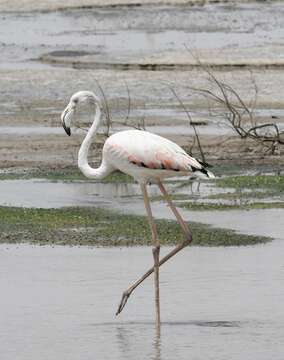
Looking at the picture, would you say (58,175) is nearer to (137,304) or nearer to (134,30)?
(137,304)

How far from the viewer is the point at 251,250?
12.9 meters

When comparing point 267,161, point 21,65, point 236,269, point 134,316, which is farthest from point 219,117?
point 134,316

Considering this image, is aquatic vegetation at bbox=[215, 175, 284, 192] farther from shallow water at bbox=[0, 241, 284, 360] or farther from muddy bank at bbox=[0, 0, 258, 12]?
muddy bank at bbox=[0, 0, 258, 12]

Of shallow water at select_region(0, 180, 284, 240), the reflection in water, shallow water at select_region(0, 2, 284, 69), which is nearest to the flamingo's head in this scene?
the reflection in water

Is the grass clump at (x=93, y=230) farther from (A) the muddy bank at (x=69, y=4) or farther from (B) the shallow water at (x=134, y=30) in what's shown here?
(A) the muddy bank at (x=69, y=4)

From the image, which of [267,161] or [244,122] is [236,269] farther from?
[244,122]

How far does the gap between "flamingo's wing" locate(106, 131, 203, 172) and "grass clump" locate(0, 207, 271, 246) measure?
7.60 ft

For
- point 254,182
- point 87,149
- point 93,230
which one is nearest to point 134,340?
point 87,149

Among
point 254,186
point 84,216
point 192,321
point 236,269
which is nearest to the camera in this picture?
point 192,321

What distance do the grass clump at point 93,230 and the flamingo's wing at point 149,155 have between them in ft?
7.60

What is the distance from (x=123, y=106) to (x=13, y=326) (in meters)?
14.7

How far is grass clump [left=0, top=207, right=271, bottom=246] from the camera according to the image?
13.3 meters

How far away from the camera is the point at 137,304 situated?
10930 millimetres

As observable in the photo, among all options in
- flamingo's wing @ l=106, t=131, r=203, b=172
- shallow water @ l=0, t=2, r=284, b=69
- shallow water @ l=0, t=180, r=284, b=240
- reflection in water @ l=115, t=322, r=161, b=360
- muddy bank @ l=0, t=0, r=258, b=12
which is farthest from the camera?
muddy bank @ l=0, t=0, r=258, b=12
